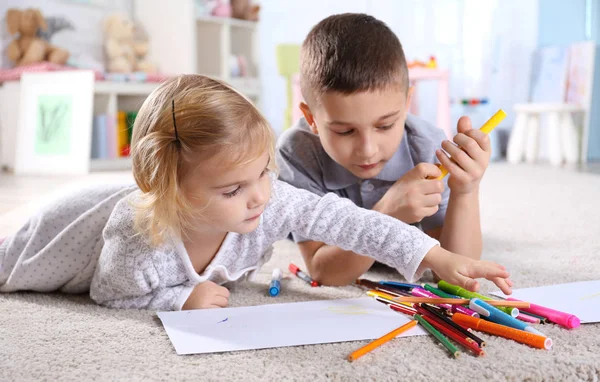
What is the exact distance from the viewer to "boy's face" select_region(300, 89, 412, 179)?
1007 millimetres

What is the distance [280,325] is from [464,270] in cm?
25

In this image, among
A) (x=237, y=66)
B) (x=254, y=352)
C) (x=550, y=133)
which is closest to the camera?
(x=254, y=352)

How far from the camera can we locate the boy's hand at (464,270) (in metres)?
0.82

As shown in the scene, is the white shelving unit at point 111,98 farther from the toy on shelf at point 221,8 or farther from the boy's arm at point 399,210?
the boy's arm at point 399,210

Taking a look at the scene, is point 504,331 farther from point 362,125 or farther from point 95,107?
point 95,107

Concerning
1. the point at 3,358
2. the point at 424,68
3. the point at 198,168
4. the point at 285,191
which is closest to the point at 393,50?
the point at 285,191

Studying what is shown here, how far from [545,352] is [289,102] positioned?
3.12 meters

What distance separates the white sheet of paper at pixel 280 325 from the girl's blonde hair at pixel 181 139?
0.13 m

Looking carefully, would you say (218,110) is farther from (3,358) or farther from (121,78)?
(121,78)

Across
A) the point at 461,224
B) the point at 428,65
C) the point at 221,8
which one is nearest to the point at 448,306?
the point at 461,224

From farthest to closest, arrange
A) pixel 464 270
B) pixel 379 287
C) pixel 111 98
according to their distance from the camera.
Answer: pixel 111 98 → pixel 379 287 → pixel 464 270

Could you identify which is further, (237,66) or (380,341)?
(237,66)

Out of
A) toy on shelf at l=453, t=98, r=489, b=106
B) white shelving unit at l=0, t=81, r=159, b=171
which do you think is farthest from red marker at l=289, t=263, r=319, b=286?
toy on shelf at l=453, t=98, r=489, b=106

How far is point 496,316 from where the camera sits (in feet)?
2.59
